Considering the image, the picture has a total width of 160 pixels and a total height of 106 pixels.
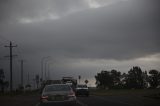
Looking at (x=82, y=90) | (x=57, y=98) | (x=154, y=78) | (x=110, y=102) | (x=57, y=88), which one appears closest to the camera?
(x=57, y=98)

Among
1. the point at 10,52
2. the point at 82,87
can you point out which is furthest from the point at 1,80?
the point at 82,87

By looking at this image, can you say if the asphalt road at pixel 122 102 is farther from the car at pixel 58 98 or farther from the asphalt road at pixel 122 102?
the car at pixel 58 98

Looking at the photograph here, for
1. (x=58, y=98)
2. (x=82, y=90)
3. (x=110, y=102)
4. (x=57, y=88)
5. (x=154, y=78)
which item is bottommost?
(x=110, y=102)

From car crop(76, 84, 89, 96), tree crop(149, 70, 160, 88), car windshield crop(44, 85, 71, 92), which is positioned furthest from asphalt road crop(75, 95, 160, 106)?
tree crop(149, 70, 160, 88)

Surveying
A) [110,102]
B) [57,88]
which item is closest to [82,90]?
[110,102]

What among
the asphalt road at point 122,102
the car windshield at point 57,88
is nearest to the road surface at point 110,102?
the asphalt road at point 122,102

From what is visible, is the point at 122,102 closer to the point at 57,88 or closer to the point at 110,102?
the point at 110,102

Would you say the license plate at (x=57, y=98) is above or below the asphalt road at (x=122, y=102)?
above

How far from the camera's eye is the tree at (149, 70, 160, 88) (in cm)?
18638

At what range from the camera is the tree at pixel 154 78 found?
186375mm

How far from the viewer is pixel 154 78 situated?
18838 cm

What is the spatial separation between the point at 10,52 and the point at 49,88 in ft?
186

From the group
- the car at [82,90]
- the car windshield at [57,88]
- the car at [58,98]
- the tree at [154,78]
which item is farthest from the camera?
the tree at [154,78]

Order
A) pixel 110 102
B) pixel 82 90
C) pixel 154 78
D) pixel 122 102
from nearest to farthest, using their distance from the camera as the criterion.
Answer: pixel 122 102 → pixel 110 102 → pixel 82 90 → pixel 154 78
